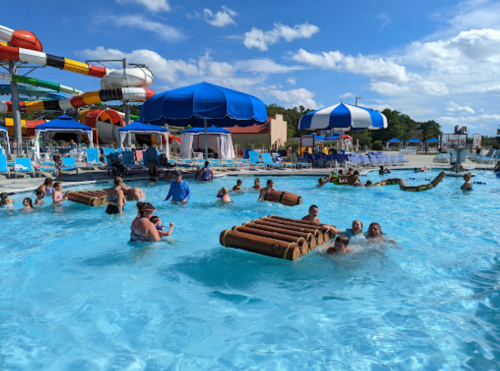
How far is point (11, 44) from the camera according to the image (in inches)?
857

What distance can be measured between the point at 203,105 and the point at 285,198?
3.88m

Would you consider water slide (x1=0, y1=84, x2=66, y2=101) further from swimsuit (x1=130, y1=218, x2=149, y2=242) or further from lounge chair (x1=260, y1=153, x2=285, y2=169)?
swimsuit (x1=130, y1=218, x2=149, y2=242)

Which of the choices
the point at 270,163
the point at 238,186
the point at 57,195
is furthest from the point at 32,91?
the point at 238,186

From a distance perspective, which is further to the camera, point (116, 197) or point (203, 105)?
point (203, 105)

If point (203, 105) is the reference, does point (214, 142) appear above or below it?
below

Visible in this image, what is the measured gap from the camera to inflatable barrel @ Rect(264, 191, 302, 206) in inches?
343

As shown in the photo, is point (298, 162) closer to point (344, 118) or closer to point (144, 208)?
point (344, 118)

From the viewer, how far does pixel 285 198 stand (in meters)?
8.78

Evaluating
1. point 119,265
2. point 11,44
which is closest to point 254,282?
point 119,265

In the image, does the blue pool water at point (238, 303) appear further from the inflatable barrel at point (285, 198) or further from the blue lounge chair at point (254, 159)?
the blue lounge chair at point (254, 159)

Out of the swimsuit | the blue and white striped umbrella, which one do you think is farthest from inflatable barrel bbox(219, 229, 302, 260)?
the blue and white striped umbrella

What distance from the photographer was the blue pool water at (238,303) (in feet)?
10.5

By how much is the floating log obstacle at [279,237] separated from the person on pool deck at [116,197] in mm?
3518

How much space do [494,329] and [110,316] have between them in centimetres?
406
